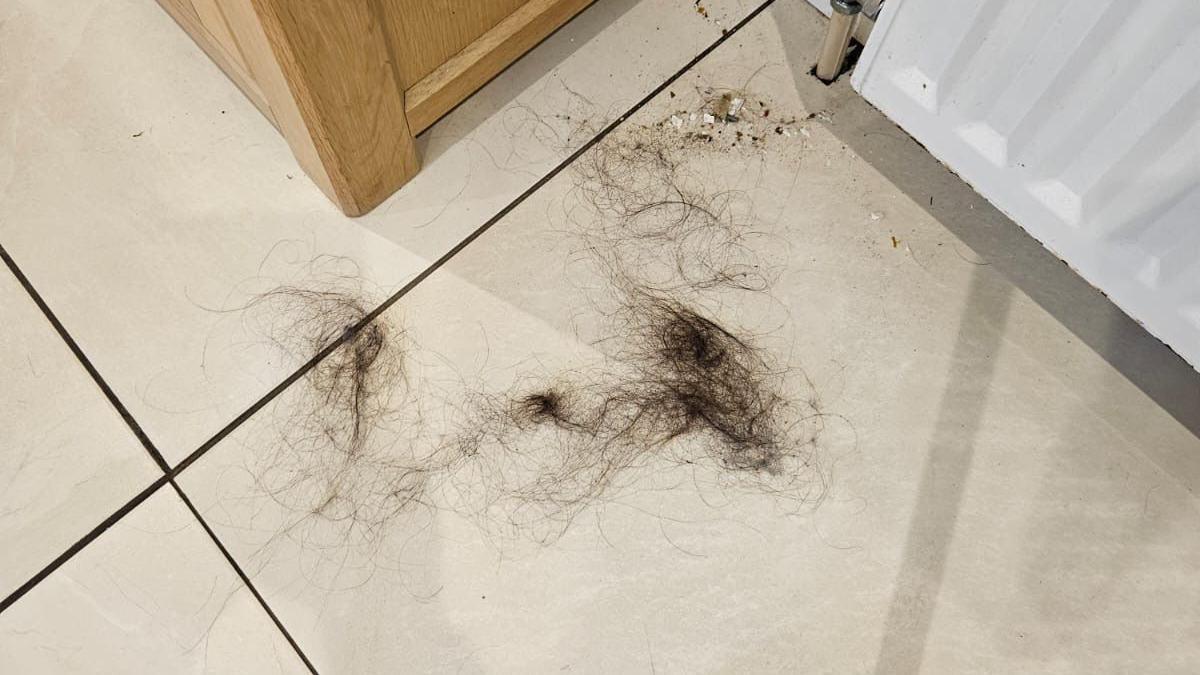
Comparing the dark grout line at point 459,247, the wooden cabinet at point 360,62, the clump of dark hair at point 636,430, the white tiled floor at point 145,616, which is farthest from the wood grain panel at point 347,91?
the white tiled floor at point 145,616

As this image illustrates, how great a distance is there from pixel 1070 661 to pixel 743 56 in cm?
78

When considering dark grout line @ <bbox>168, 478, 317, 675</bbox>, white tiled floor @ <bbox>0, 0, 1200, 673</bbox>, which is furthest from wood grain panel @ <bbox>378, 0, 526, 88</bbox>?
dark grout line @ <bbox>168, 478, 317, 675</bbox>

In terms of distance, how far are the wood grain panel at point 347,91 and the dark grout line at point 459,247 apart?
0.11m

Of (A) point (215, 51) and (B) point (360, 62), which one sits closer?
(B) point (360, 62)

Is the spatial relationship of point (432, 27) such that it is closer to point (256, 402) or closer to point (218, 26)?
point (218, 26)

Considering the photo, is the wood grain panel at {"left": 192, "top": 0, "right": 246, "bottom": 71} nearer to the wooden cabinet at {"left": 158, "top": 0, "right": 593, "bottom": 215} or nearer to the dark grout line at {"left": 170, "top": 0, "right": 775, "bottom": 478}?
the wooden cabinet at {"left": 158, "top": 0, "right": 593, "bottom": 215}

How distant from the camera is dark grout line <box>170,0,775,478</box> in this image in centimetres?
90

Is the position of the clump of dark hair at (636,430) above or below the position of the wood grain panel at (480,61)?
below

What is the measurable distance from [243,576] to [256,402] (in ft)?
0.60

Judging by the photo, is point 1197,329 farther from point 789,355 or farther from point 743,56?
point 743,56

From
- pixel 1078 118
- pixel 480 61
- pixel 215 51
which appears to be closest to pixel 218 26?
pixel 215 51

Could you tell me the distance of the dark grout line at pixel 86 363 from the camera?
90cm

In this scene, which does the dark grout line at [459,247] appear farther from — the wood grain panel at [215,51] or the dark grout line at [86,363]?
the wood grain panel at [215,51]

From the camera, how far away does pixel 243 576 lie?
86 centimetres
